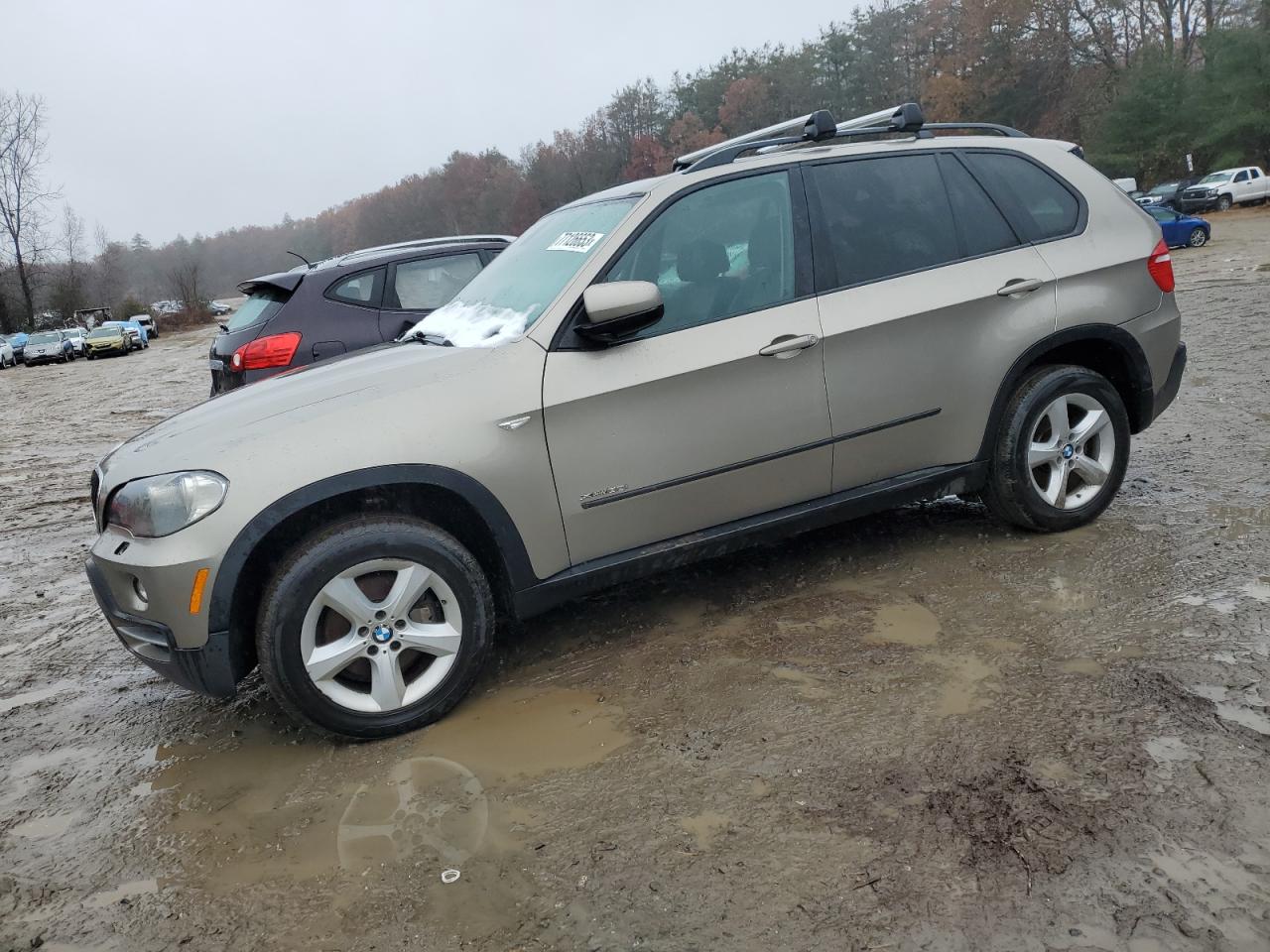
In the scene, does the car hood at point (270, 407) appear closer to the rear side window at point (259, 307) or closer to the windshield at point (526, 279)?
the windshield at point (526, 279)

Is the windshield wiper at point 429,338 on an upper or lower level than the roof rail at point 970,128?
lower

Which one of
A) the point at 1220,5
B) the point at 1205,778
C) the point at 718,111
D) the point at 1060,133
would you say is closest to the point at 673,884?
the point at 1205,778

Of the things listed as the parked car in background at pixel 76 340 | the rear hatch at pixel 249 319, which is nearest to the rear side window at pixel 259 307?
the rear hatch at pixel 249 319

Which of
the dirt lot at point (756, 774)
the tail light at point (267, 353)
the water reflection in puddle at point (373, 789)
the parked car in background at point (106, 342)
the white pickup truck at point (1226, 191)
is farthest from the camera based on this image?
the parked car in background at point (106, 342)

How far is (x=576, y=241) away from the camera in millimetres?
4000

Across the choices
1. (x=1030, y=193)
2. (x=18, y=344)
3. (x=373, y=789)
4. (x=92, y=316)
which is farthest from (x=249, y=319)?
(x=92, y=316)

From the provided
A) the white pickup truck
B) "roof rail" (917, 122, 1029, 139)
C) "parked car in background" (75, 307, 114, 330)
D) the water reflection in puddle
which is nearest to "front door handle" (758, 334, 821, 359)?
"roof rail" (917, 122, 1029, 139)

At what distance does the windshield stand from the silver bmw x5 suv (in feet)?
0.06

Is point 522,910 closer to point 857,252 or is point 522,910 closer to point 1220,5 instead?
point 857,252

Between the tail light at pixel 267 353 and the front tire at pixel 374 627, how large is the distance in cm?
397

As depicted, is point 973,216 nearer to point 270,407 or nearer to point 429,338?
point 429,338

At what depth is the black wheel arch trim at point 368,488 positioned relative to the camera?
3184 millimetres

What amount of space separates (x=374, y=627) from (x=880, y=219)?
8.63 ft

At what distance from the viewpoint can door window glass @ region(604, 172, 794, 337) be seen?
377 cm
